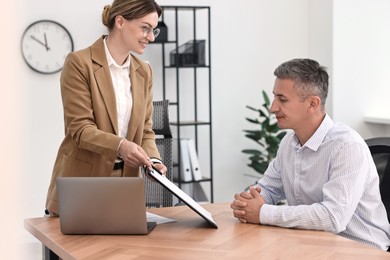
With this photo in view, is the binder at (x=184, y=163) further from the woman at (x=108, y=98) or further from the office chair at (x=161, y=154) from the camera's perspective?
the woman at (x=108, y=98)

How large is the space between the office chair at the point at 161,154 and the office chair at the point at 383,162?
0.96 metres

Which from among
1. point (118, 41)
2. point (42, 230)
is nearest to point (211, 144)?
point (118, 41)

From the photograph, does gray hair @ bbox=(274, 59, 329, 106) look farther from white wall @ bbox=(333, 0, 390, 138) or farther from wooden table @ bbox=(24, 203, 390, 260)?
white wall @ bbox=(333, 0, 390, 138)

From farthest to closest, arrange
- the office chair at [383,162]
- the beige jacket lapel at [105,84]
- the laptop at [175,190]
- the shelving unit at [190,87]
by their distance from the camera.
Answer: the shelving unit at [190,87] < the beige jacket lapel at [105,84] < the office chair at [383,162] < the laptop at [175,190]

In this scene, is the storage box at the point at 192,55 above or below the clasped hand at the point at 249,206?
above

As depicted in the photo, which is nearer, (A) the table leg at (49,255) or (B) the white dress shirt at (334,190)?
(B) the white dress shirt at (334,190)

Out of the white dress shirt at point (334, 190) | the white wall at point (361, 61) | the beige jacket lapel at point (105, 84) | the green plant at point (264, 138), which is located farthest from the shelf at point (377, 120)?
the beige jacket lapel at point (105, 84)

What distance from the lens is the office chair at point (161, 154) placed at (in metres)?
2.77

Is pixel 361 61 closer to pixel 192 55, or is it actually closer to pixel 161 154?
pixel 192 55

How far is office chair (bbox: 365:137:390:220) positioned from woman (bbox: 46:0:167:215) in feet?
2.34

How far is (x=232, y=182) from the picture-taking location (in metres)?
5.54

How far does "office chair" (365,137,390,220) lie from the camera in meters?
2.07

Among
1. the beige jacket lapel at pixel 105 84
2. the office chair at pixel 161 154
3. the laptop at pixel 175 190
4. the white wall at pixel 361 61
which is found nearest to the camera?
the laptop at pixel 175 190

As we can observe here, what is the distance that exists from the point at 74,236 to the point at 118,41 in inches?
30.2
